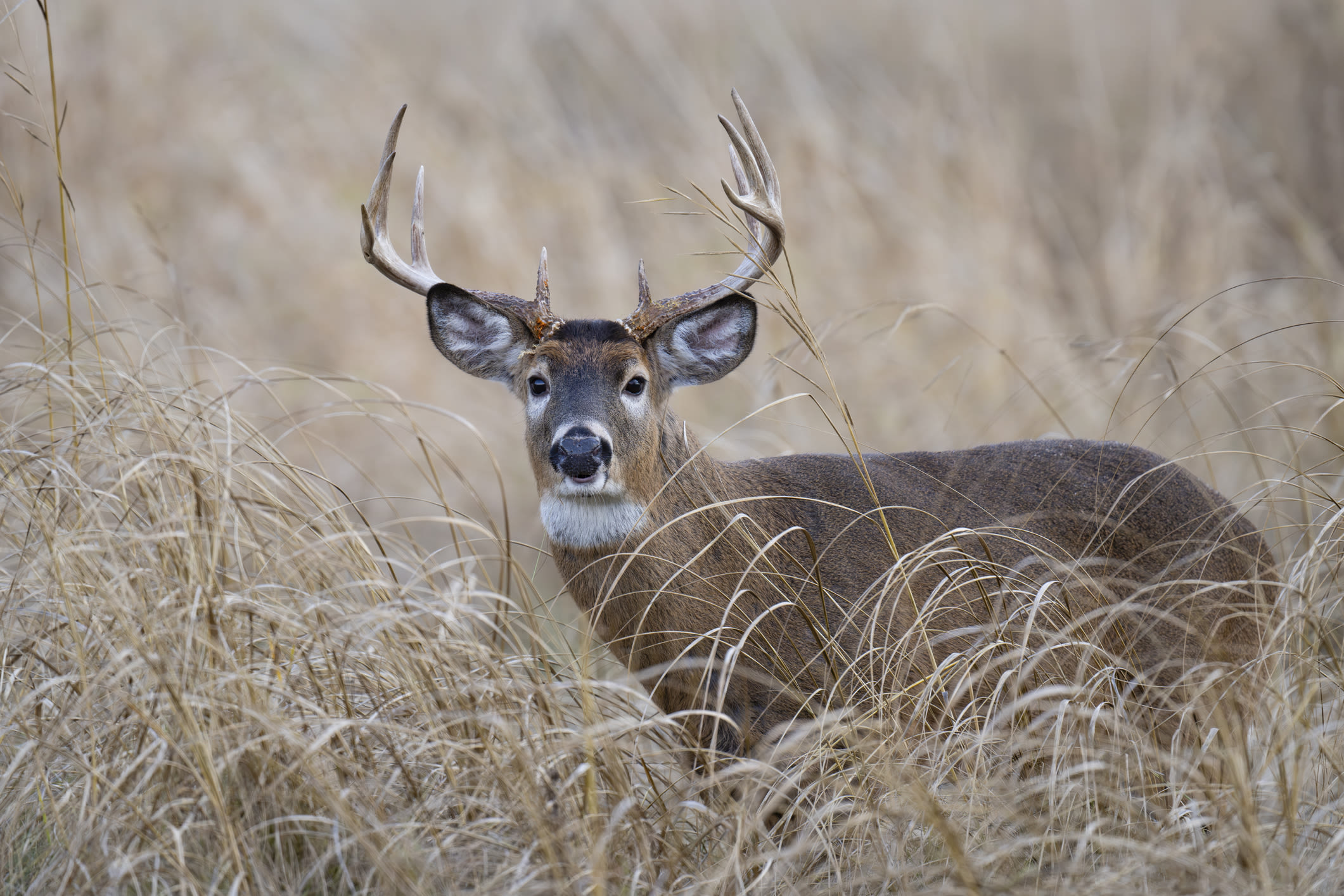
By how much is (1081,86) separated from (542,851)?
10134 millimetres

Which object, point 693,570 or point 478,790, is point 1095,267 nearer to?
point 693,570

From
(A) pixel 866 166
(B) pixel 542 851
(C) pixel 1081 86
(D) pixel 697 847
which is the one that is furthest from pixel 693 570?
(C) pixel 1081 86

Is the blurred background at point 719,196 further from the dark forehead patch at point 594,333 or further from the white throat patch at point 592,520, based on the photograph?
the white throat patch at point 592,520

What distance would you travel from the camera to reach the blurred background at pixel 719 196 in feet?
25.1

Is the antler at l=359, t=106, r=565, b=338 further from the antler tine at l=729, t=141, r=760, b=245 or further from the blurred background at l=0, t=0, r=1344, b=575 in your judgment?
the blurred background at l=0, t=0, r=1344, b=575

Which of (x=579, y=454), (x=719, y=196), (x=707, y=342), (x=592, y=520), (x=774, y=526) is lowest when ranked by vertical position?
(x=774, y=526)

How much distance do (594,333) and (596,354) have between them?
3.6 inches

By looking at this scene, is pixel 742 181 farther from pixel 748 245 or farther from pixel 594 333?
pixel 594 333

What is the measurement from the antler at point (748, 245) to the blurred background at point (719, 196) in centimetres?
255

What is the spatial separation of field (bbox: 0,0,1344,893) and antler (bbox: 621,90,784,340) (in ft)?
1.13

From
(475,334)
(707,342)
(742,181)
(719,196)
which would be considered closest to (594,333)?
(707,342)

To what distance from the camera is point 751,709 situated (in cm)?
336

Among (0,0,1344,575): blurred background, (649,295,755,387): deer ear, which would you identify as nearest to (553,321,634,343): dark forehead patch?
(649,295,755,387): deer ear

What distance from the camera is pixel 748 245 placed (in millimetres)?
3955
